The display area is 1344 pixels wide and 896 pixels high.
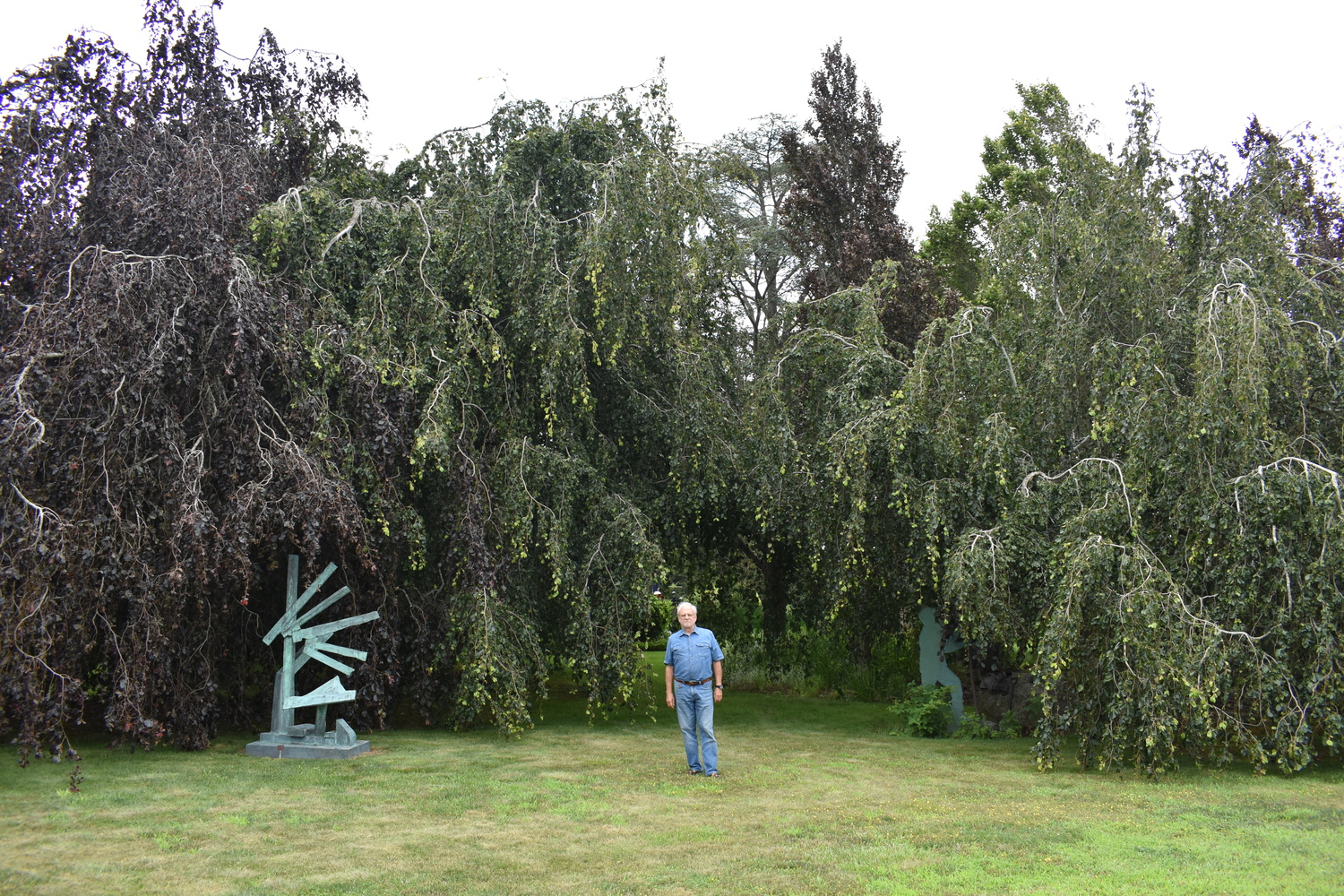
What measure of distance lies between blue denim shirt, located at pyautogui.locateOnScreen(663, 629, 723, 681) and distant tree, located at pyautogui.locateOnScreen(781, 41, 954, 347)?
10.3 meters

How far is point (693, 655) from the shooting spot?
7770 millimetres

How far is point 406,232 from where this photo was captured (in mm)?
9750

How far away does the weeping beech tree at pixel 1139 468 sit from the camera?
739cm

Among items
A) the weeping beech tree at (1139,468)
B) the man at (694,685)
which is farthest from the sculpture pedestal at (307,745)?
the weeping beech tree at (1139,468)

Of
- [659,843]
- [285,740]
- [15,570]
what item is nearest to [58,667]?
[15,570]

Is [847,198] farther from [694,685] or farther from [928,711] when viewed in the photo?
[694,685]

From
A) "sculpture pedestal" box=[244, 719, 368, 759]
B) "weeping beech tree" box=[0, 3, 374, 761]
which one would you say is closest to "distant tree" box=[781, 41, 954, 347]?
"weeping beech tree" box=[0, 3, 374, 761]

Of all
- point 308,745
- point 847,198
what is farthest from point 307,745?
point 847,198

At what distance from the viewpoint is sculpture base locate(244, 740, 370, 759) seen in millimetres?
8125

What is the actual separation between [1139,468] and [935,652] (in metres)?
3.21

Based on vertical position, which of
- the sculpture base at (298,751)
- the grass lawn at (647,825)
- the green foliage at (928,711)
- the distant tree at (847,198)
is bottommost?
the grass lawn at (647,825)

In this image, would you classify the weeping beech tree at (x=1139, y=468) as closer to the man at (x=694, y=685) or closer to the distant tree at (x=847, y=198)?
the man at (x=694, y=685)

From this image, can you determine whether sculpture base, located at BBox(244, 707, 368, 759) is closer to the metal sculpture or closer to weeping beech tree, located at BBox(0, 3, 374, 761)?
the metal sculpture

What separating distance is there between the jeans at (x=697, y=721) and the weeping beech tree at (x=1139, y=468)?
2.12 metres
